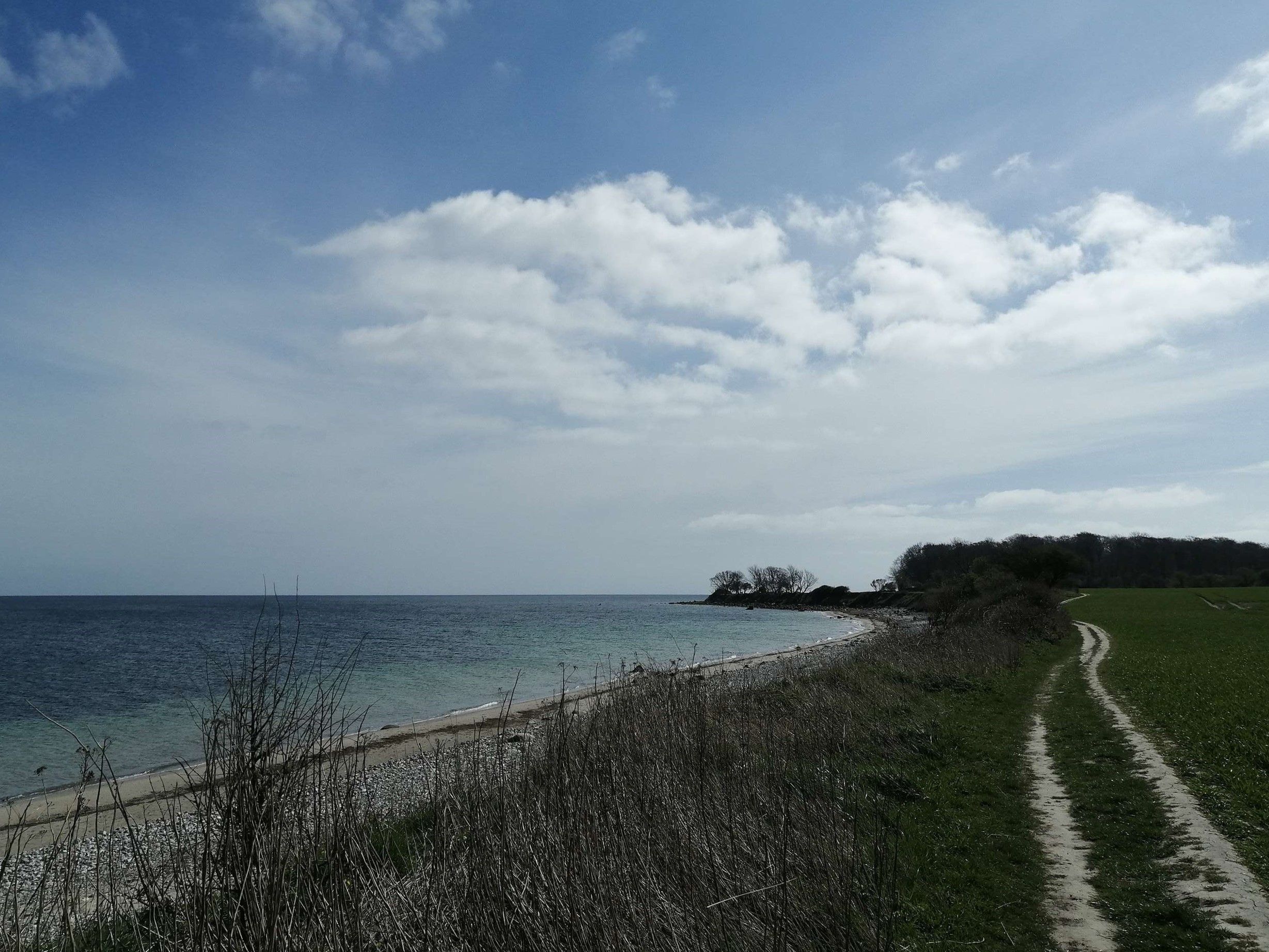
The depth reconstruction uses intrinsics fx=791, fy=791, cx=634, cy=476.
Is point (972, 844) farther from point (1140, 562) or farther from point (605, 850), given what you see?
point (1140, 562)

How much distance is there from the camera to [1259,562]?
4707 inches

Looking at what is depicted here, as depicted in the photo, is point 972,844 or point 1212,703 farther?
point 1212,703

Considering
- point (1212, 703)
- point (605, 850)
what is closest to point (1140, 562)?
point (1212, 703)

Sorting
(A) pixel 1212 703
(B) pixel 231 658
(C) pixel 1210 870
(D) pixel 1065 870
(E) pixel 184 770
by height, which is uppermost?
(E) pixel 184 770

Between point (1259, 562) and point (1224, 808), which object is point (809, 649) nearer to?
point (1224, 808)

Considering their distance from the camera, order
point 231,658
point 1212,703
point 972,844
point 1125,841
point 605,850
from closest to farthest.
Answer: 1. point 605,850
2. point 1125,841
3. point 972,844
4. point 1212,703
5. point 231,658

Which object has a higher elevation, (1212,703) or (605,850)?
(605,850)

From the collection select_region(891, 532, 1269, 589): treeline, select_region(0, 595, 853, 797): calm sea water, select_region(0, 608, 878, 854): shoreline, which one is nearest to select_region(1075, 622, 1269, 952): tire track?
select_region(0, 608, 878, 854): shoreline

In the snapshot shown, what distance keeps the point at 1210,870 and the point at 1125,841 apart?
45.5 inches

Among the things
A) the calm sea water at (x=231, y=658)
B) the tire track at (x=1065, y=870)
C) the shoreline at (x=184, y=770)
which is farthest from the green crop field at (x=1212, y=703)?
the calm sea water at (x=231, y=658)

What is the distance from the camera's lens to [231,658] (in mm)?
46625

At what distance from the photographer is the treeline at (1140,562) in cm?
10750

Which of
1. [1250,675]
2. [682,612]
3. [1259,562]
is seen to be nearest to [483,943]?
[1250,675]

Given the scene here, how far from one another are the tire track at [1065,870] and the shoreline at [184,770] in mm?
5236
